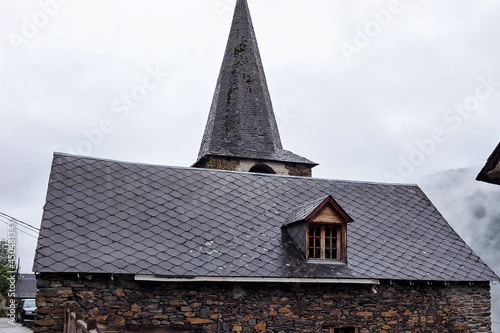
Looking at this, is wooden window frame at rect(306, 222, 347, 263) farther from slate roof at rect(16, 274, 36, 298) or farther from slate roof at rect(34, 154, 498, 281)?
slate roof at rect(16, 274, 36, 298)

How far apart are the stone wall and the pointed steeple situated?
29.4 feet

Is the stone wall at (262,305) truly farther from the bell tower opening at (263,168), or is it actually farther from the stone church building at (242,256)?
the bell tower opening at (263,168)

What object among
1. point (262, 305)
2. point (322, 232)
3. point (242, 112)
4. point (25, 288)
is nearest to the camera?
point (262, 305)

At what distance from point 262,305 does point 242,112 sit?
39.2 ft

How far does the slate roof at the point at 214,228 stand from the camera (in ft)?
34.0

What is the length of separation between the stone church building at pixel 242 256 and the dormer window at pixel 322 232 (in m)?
0.03

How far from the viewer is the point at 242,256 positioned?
1110 centimetres

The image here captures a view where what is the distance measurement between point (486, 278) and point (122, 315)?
9105 mm

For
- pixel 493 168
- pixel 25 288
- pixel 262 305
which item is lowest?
pixel 262 305

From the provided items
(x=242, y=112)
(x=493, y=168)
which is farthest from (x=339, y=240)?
(x=242, y=112)

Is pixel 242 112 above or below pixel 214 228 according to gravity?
above

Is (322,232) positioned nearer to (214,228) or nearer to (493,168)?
(214,228)

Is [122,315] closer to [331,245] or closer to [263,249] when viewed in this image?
[263,249]

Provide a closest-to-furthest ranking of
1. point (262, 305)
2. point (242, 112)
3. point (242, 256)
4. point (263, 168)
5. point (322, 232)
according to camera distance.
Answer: point (262, 305), point (242, 256), point (322, 232), point (263, 168), point (242, 112)
